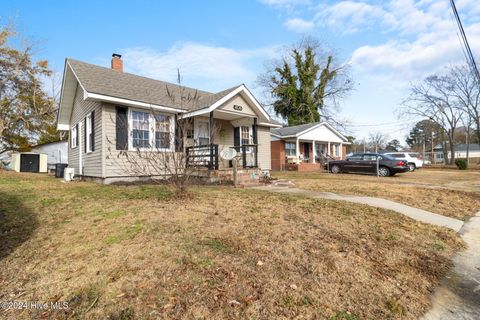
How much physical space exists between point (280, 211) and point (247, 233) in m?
1.60

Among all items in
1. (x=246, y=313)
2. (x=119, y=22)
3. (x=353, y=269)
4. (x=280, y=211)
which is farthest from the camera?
(x=119, y=22)

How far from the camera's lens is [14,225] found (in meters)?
4.48

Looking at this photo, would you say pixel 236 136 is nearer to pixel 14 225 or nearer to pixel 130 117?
pixel 130 117

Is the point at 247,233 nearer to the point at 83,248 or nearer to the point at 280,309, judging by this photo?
the point at 280,309

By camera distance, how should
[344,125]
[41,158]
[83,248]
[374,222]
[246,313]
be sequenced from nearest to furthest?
[246,313] < [83,248] < [374,222] < [41,158] < [344,125]

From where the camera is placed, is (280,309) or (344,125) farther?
(344,125)

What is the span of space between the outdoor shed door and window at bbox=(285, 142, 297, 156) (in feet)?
66.7

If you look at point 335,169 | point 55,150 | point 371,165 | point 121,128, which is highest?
point 55,150

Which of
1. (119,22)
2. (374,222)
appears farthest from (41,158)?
(374,222)

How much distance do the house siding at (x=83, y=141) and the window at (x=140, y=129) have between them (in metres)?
1.19

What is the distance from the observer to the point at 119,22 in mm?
11906

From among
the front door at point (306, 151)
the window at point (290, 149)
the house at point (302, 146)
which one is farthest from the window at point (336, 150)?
the window at point (290, 149)

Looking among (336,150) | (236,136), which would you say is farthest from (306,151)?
(236,136)

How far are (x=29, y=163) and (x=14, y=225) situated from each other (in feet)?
61.8
